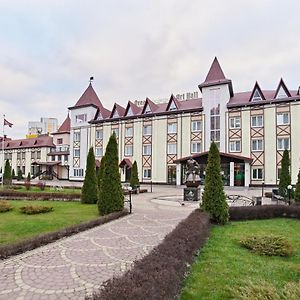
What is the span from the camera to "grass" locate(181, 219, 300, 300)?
187 inches

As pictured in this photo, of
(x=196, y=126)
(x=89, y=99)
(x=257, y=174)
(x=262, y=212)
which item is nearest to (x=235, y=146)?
(x=257, y=174)

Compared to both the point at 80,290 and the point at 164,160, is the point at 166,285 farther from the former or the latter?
the point at 164,160

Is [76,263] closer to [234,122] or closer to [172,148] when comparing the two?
[234,122]

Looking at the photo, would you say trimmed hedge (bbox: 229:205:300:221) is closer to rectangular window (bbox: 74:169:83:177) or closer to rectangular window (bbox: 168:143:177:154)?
rectangular window (bbox: 168:143:177:154)

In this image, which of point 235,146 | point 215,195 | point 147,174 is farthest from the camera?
point 147,174

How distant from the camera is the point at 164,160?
37.0m

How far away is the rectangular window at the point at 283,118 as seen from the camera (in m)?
31.0

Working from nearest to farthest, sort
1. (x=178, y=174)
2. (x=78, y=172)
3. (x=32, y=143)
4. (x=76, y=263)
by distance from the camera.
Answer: (x=76, y=263) < (x=178, y=174) < (x=78, y=172) < (x=32, y=143)

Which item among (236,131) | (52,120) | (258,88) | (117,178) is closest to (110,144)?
(117,178)

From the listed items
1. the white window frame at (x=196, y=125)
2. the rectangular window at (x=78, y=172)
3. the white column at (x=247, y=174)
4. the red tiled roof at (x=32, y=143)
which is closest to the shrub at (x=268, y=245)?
the white column at (x=247, y=174)

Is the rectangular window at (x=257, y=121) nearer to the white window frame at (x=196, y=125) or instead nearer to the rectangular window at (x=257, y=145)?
the rectangular window at (x=257, y=145)

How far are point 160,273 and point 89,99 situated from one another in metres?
42.7

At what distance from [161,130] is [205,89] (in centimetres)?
833

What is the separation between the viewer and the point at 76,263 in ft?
18.8
